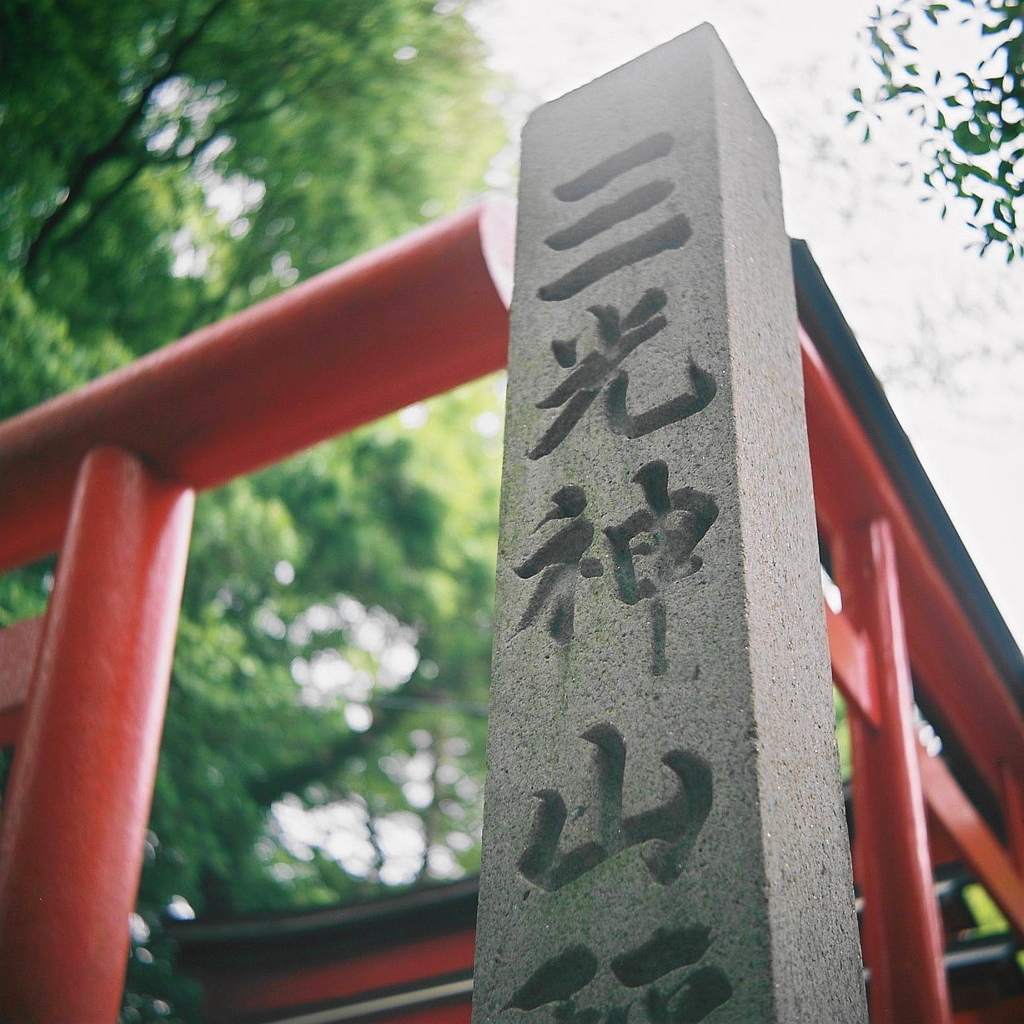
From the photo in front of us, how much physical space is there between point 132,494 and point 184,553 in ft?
0.82

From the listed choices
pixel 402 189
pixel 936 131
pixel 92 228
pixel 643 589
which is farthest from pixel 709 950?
pixel 402 189

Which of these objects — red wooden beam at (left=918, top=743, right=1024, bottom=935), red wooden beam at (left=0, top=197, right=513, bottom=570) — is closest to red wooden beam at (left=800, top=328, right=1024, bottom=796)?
red wooden beam at (left=918, top=743, right=1024, bottom=935)

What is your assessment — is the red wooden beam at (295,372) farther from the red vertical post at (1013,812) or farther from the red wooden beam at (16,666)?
the red vertical post at (1013,812)

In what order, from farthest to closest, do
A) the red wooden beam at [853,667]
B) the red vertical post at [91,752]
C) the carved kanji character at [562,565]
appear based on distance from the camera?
the red wooden beam at [853,667]
the red vertical post at [91,752]
the carved kanji character at [562,565]

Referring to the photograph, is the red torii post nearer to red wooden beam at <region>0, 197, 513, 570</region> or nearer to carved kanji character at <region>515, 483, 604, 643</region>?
red wooden beam at <region>0, 197, 513, 570</region>

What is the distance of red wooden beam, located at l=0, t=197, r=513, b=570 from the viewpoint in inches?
118

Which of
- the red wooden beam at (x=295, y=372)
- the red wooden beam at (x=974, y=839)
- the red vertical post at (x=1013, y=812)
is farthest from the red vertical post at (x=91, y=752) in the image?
the red vertical post at (x=1013, y=812)

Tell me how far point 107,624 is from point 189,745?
4.51 meters

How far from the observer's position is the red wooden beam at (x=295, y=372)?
9.87 feet

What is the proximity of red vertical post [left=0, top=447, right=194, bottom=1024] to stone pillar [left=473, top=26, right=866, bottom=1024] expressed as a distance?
1.50 metres

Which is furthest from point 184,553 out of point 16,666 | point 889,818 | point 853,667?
point 889,818

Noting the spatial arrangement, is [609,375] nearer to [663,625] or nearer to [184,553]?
[663,625]

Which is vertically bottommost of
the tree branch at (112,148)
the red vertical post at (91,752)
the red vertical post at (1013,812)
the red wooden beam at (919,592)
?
the red vertical post at (1013,812)

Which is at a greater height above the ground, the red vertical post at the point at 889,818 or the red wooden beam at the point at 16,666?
the red wooden beam at the point at 16,666
